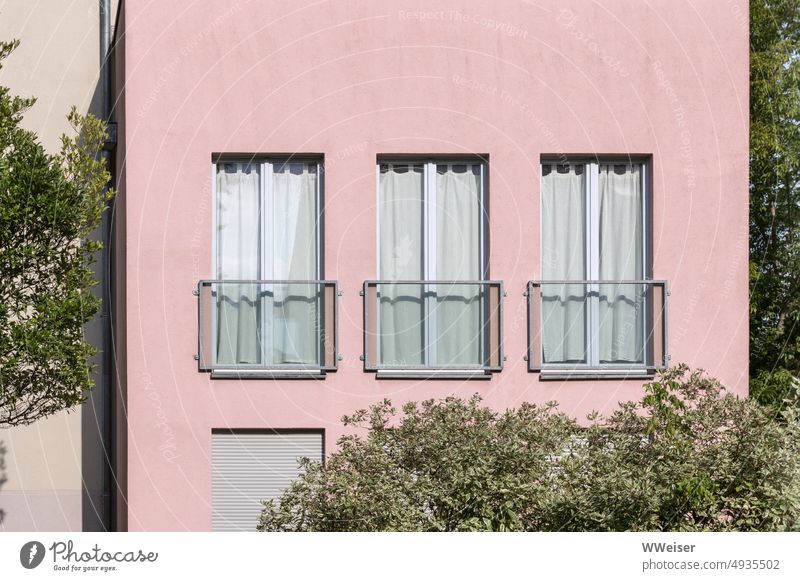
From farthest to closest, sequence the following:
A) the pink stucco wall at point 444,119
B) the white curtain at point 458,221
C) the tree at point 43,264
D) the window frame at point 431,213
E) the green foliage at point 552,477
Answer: the white curtain at point 458,221
the window frame at point 431,213
the pink stucco wall at point 444,119
the tree at point 43,264
the green foliage at point 552,477

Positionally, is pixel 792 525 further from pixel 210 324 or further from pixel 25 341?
pixel 25 341

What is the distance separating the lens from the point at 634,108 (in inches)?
471

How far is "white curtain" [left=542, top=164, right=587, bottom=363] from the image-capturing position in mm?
11977

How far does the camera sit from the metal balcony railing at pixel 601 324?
1190cm

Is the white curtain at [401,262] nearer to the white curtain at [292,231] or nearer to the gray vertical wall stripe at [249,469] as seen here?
the white curtain at [292,231]

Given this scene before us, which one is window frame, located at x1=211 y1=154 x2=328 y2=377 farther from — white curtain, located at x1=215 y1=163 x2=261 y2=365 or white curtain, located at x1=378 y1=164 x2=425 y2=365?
white curtain, located at x1=378 y1=164 x2=425 y2=365

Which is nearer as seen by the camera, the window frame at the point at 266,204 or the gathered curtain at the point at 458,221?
the window frame at the point at 266,204

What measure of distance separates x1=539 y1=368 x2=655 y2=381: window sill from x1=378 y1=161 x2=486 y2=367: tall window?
0.77 meters

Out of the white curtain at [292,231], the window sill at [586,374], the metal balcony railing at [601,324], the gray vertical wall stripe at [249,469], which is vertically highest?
the white curtain at [292,231]

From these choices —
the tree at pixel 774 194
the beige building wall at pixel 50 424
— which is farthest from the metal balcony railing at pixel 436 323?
the beige building wall at pixel 50 424

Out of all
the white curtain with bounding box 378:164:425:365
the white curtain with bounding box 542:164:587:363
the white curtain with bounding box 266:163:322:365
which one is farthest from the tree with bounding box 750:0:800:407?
the white curtain with bounding box 266:163:322:365

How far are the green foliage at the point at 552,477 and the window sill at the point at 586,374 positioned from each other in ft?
6.48
